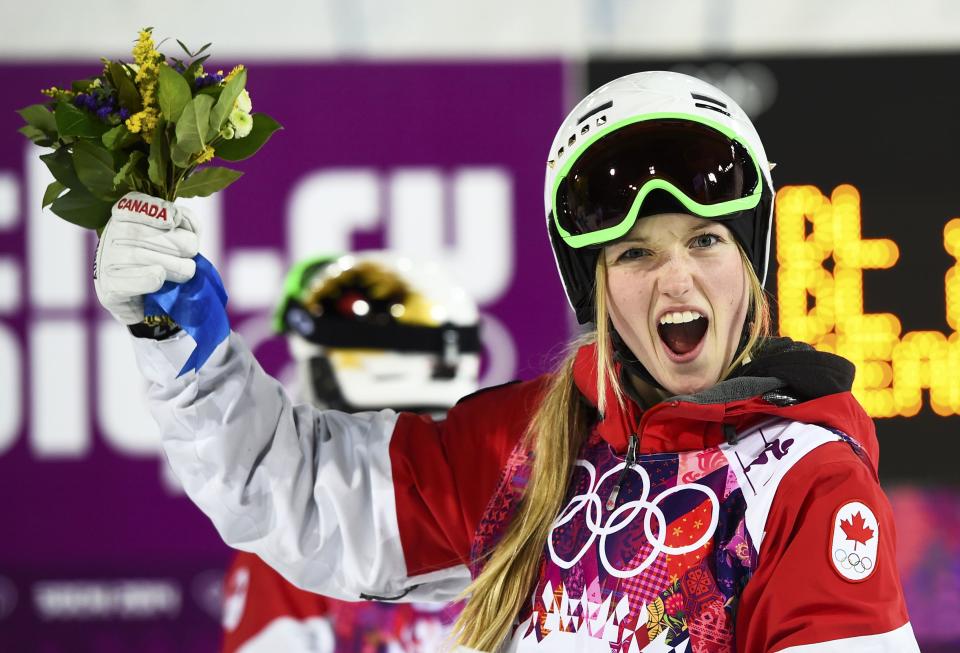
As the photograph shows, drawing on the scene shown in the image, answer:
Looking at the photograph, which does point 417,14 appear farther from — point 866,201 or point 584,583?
point 584,583

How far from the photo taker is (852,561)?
1452 mm

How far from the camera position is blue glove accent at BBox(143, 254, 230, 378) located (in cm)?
167

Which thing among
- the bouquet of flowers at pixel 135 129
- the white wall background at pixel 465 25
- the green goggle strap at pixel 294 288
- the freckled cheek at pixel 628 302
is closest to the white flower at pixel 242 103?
the bouquet of flowers at pixel 135 129

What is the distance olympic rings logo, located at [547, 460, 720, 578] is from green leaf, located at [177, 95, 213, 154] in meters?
0.70

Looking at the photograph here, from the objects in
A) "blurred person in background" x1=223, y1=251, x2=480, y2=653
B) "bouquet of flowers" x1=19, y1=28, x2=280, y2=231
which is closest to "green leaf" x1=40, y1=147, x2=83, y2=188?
"bouquet of flowers" x1=19, y1=28, x2=280, y2=231

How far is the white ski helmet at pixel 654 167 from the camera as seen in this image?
1.71 metres

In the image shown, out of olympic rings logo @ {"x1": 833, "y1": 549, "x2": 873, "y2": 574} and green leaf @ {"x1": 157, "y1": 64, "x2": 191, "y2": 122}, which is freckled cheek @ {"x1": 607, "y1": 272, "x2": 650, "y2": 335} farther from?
green leaf @ {"x1": 157, "y1": 64, "x2": 191, "y2": 122}

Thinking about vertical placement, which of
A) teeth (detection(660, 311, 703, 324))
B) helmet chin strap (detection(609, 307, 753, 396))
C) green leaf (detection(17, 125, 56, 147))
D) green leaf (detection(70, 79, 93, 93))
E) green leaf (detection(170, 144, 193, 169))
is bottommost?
helmet chin strap (detection(609, 307, 753, 396))

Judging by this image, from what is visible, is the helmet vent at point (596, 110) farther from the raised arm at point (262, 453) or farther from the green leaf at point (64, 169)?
the green leaf at point (64, 169)

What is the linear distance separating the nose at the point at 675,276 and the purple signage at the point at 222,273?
2.94 m

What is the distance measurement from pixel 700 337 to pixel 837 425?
232 millimetres

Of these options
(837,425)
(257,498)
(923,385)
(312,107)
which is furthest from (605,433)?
(312,107)

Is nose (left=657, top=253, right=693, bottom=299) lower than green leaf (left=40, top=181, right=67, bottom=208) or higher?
lower

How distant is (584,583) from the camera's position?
5.42 feet
